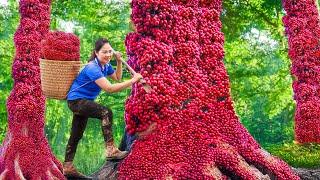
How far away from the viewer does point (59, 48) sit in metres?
6.69

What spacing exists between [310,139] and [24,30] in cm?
457

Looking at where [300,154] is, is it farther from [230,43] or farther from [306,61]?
[230,43]

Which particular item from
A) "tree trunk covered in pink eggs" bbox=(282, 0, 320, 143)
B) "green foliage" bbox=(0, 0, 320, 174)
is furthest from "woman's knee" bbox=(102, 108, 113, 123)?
"green foliage" bbox=(0, 0, 320, 174)

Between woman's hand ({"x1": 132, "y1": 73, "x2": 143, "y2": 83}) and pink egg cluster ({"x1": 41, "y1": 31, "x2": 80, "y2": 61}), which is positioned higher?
pink egg cluster ({"x1": 41, "y1": 31, "x2": 80, "y2": 61})

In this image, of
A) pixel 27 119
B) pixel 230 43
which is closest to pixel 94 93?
pixel 27 119

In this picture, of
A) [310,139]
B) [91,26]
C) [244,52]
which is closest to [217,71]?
[310,139]

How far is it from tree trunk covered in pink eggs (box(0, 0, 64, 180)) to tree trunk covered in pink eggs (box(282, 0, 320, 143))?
370 cm

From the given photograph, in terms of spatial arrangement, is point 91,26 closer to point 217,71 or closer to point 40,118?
point 40,118

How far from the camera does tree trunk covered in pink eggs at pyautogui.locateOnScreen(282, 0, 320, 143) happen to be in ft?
27.1

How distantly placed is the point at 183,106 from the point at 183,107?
1 centimetres

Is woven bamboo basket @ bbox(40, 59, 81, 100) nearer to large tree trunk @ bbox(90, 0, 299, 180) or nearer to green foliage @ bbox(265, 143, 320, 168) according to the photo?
large tree trunk @ bbox(90, 0, 299, 180)

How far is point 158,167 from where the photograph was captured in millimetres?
5668

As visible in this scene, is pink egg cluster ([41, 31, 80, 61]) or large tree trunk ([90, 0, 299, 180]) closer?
large tree trunk ([90, 0, 299, 180])

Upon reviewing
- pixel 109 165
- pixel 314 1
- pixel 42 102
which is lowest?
pixel 109 165
